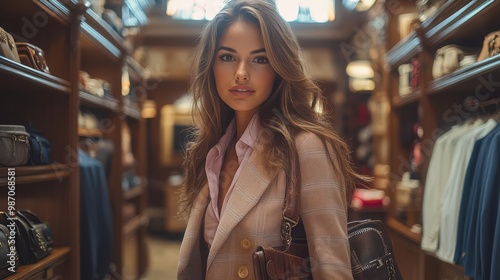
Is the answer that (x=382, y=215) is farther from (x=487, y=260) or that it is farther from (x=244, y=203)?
(x=244, y=203)

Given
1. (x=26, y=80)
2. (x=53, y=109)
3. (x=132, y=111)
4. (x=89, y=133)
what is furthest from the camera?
(x=132, y=111)

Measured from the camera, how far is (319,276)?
1229mm

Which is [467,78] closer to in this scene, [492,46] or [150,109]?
[492,46]

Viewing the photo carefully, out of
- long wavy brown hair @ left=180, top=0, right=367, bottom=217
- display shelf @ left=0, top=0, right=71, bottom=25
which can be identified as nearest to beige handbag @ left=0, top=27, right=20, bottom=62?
display shelf @ left=0, top=0, right=71, bottom=25

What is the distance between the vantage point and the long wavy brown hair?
1383 mm

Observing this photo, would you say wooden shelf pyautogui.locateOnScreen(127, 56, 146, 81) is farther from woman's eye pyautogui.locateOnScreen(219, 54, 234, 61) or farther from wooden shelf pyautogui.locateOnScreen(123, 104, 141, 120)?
woman's eye pyautogui.locateOnScreen(219, 54, 234, 61)

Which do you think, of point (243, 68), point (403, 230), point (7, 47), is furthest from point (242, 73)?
point (403, 230)

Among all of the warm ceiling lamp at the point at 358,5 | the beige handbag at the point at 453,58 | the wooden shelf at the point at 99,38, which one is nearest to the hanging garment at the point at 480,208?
the beige handbag at the point at 453,58

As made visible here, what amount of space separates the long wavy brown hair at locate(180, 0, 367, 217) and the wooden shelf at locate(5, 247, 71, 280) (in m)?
0.84

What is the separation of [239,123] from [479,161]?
1.36 m

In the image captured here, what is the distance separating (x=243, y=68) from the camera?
4.84 ft

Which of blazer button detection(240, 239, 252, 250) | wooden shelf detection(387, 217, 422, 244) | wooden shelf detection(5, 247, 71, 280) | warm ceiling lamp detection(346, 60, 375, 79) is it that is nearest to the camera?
blazer button detection(240, 239, 252, 250)

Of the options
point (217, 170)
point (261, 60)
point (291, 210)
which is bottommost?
point (291, 210)

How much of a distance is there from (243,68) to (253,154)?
0.89 feet
